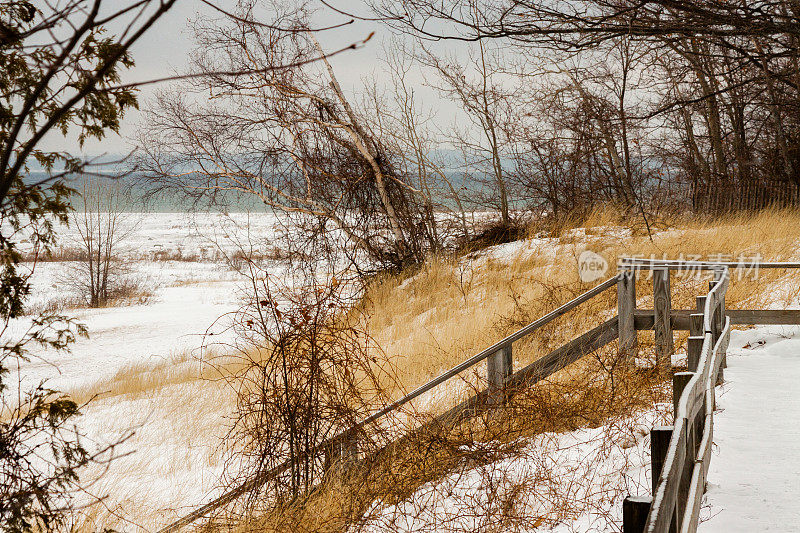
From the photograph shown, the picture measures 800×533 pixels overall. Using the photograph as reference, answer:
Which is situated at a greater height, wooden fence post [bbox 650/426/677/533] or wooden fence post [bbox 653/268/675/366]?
wooden fence post [bbox 650/426/677/533]

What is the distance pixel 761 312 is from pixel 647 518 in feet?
19.0

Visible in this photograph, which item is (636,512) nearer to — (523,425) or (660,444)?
(660,444)

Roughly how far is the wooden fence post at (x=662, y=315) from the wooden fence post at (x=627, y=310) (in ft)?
0.81

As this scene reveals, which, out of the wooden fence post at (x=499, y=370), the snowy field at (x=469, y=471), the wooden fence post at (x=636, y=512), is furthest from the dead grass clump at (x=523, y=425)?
the wooden fence post at (x=636, y=512)

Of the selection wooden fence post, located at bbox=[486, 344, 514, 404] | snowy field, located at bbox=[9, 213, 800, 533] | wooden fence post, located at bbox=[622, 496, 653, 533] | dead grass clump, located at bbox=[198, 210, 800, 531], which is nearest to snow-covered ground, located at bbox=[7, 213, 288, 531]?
snowy field, located at bbox=[9, 213, 800, 533]

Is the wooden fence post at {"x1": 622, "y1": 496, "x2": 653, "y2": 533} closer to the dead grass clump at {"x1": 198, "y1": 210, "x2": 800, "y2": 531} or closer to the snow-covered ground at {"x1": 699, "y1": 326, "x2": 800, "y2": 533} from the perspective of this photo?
the snow-covered ground at {"x1": 699, "y1": 326, "x2": 800, "y2": 533}

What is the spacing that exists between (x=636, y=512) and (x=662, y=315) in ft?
17.4

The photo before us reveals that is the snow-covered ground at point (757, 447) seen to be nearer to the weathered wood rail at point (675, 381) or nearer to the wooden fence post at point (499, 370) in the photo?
the weathered wood rail at point (675, 381)

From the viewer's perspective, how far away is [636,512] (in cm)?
177

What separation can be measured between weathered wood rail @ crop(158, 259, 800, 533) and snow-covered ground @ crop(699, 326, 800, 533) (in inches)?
11.3

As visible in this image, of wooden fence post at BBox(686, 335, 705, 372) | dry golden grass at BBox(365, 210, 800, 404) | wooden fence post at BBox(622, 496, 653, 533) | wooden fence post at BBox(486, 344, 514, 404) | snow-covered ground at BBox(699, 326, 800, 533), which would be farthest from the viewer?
dry golden grass at BBox(365, 210, 800, 404)

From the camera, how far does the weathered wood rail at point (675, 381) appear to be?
2.07 m

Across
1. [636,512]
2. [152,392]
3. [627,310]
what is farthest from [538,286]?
[636,512]

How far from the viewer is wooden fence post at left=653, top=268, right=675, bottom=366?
21.6ft
